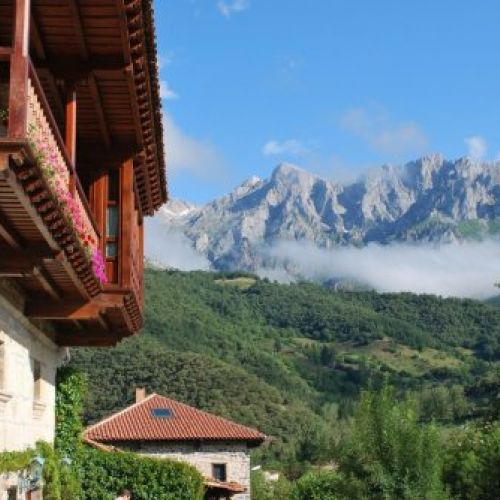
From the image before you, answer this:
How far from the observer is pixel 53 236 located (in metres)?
8.82

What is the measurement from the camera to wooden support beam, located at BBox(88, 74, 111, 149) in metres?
11.3

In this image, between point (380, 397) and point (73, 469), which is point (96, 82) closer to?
point (73, 469)

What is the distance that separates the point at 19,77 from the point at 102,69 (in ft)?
10.7

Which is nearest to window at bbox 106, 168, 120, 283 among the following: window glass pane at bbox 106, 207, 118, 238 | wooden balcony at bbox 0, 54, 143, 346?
window glass pane at bbox 106, 207, 118, 238

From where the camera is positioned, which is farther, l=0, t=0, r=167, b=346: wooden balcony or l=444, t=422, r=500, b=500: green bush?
l=444, t=422, r=500, b=500: green bush

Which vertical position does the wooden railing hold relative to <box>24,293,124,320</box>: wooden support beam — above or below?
above

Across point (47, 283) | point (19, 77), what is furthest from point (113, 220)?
point (19, 77)

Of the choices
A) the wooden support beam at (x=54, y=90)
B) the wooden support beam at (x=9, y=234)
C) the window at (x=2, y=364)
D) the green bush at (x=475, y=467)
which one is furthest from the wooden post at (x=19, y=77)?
the green bush at (x=475, y=467)

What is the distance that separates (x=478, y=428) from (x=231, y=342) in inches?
5032

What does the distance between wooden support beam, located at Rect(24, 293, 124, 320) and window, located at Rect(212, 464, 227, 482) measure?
1228 inches

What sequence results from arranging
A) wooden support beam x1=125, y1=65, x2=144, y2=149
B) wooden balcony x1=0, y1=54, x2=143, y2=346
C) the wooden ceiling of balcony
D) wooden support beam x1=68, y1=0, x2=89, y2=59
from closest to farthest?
wooden balcony x1=0, y1=54, x2=143, y2=346 → wooden support beam x1=68, y1=0, x2=89, y2=59 → the wooden ceiling of balcony → wooden support beam x1=125, y1=65, x2=144, y2=149

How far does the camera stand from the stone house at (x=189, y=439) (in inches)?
1677

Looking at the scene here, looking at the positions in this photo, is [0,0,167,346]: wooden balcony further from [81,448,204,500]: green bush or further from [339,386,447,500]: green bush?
[81,448,204,500]: green bush

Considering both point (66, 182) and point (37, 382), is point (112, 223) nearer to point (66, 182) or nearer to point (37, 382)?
point (37, 382)
